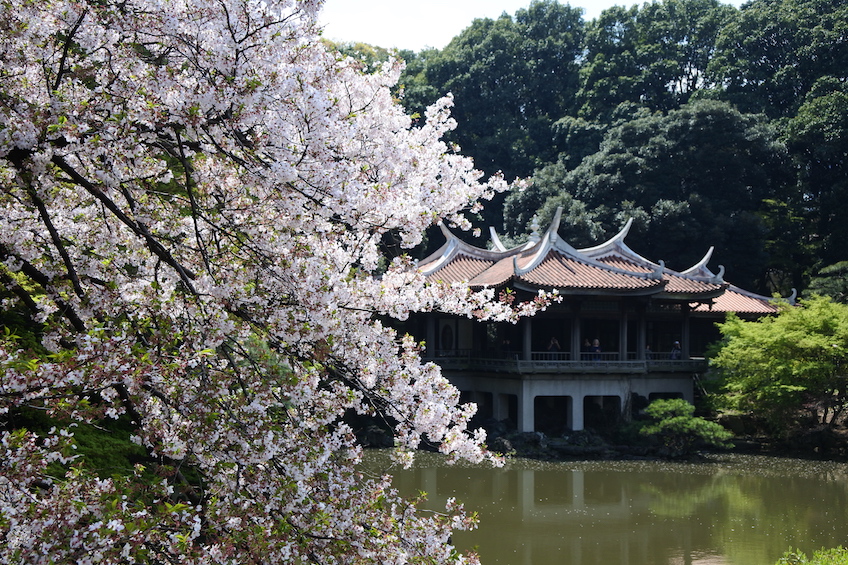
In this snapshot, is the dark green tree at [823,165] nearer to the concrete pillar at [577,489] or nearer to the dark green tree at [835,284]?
the dark green tree at [835,284]

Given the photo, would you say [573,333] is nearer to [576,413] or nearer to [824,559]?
[576,413]

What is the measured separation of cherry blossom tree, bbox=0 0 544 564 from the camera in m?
3.22

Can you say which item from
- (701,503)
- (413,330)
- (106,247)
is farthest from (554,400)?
(106,247)

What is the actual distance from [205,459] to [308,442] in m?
0.49

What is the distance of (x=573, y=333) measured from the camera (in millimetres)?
19828

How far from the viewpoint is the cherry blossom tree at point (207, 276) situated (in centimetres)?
322

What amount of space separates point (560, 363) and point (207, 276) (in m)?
15.8

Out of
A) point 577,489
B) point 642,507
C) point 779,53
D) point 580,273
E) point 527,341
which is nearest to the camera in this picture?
point 642,507

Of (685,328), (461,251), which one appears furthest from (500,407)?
(685,328)

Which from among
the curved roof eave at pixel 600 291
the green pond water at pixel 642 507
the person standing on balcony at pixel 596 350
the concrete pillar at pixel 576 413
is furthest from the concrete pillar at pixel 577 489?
the person standing on balcony at pixel 596 350

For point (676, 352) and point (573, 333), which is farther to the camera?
point (676, 352)

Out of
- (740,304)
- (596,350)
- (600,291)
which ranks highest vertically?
(740,304)

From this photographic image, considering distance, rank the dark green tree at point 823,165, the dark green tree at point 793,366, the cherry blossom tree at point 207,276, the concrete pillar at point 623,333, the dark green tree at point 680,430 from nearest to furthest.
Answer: the cherry blossom tree at point 207,276 < the dark green tree at point 793,366 < the dark green tree at point 680,430 < the concrete pillar at point 623,333 < the dark green tree at point 823,165

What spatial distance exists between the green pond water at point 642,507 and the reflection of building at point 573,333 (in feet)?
8.74
